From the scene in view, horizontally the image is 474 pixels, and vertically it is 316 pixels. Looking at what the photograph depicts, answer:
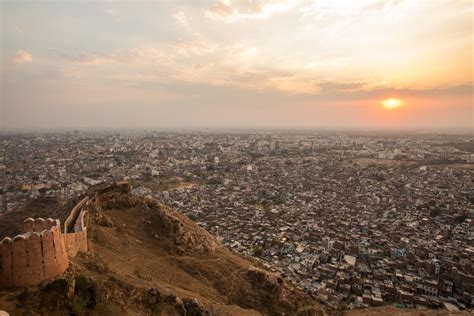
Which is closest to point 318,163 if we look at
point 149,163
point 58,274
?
point 149,163

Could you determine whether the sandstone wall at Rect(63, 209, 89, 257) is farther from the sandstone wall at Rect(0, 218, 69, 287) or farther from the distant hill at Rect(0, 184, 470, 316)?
the sandstone wall at Rect(0, 218, 69, 287)

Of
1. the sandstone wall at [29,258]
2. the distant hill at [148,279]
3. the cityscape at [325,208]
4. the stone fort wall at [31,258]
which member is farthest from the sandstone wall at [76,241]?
the cityscape at [325,208]

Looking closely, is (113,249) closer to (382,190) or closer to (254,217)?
(254,217)

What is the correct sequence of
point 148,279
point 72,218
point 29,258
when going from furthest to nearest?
point 72,218 → point 148,279 → point 29,258

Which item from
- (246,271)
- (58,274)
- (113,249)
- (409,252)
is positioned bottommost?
(409,252)

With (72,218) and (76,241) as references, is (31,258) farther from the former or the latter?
(72,218)

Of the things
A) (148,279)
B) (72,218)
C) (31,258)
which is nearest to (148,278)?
(148,279)

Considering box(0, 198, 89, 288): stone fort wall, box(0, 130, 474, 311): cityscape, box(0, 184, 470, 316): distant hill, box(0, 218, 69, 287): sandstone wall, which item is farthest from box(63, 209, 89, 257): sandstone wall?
box(0, 130, 474, 311): cityscape
